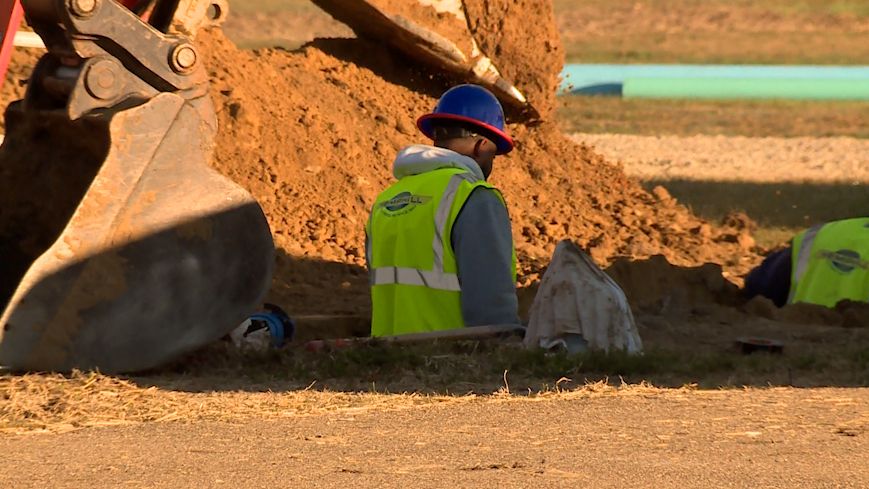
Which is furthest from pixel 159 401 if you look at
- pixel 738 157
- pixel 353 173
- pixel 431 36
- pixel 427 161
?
pixel 738 157

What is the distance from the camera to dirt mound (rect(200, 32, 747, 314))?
31.6 ft

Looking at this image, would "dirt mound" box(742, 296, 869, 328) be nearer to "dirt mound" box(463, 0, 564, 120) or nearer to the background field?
the background field

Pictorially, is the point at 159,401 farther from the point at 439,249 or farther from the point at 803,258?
the point at 803,258

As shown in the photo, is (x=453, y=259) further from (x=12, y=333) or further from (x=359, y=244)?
(x=359, y=244)

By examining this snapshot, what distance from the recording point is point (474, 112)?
23.5ft

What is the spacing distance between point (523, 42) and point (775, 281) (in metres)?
3.17

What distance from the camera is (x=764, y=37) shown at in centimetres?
3775

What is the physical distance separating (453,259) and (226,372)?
1061 mm

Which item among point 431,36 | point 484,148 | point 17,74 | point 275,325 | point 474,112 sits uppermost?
point 431,36

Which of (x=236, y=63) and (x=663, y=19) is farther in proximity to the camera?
(x=663, y=19)

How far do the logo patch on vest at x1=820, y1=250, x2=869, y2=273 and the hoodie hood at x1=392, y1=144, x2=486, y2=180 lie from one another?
2372 mm

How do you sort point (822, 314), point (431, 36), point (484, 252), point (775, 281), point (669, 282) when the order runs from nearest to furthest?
point (484, 252) → point (822, 314) → point (775, 281) → point (669, 282) → point (431, 36)

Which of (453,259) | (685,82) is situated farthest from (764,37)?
(453,259)

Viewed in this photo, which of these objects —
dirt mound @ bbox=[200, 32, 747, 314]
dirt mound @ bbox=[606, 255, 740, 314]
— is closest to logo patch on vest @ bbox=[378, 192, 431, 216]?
dirt mound @ bbox=[200, 32, 747, 314]
